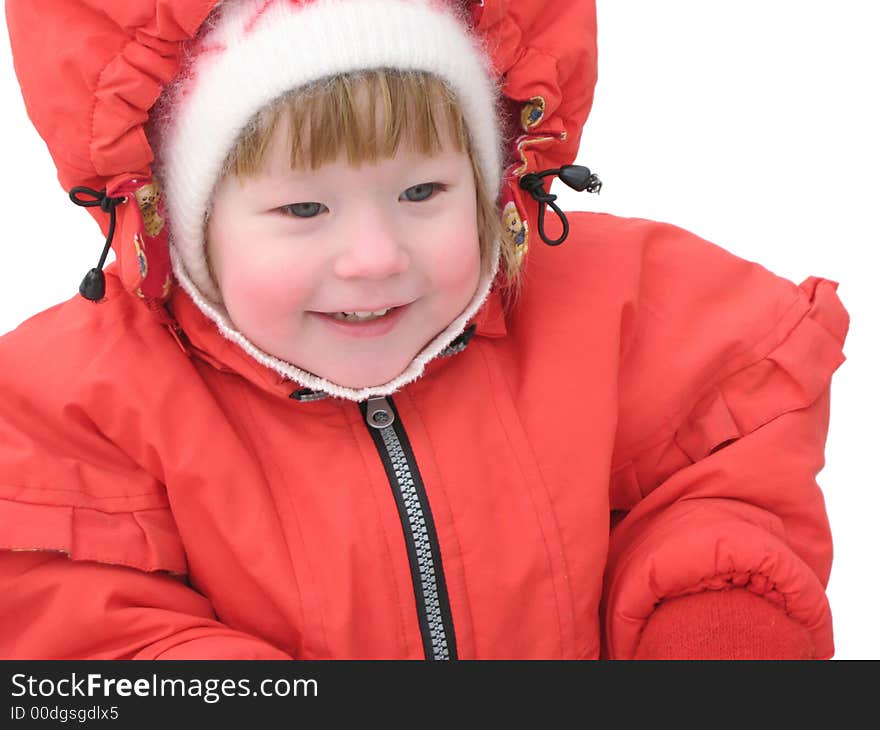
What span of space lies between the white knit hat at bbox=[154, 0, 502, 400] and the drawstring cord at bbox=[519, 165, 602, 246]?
10cm

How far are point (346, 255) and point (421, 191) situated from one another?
128 mm

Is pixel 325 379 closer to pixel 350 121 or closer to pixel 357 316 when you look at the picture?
pixel 357 316

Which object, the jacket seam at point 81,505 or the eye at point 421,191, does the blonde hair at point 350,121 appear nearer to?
the eye at point 421,191

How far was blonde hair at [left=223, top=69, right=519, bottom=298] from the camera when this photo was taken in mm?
1662

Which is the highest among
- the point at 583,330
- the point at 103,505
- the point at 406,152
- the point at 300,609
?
the point at 406,152

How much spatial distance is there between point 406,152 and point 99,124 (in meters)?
0.35

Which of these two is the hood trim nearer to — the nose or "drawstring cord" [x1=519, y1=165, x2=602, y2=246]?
"drawstring cord" [x1=519, y1=165, x2=602, y2=246]

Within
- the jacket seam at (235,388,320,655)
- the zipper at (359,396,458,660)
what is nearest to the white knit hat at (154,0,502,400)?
the jacket seam at (235,388,320,655)

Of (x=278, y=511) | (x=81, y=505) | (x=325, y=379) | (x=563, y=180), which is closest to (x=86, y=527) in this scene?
(x=81, y=505)

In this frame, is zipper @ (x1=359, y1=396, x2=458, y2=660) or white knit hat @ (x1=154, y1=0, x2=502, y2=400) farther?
zipper @ (x1=359, y1=396, x2=458, y2=660)

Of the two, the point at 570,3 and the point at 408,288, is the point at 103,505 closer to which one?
the point at 408,288

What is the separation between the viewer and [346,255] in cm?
172

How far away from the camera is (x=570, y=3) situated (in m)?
1.84

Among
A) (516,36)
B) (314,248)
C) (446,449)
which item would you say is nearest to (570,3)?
(516,36)
